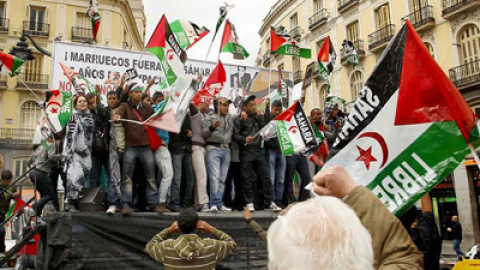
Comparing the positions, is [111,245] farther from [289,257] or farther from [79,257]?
[289,257]

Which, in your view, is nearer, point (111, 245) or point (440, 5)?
point (111, 245)

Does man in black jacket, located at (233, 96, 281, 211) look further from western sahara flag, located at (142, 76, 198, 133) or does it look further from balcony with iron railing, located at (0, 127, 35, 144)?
balcony with iron railing, located at (0, 127, 35, 144)

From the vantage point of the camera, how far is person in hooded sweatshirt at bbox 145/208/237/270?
387 cm

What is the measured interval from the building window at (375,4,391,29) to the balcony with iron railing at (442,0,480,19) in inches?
151

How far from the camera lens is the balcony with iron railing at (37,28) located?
29.4 meters

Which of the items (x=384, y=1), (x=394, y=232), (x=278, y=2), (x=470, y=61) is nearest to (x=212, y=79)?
(x=394, y=232)

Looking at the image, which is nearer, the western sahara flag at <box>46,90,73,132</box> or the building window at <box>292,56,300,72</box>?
the western sahara flag at <box>46,90,73,132</box>

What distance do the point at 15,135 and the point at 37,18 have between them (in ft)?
28.6

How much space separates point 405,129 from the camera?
2.88 metres

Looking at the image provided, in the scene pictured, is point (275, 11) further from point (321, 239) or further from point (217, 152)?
point (321, 239)

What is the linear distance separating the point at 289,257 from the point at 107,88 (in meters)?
9.16

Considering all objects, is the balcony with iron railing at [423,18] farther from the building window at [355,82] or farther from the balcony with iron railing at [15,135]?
the balcony with iron railing at [15,135]

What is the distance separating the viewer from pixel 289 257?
1192mm

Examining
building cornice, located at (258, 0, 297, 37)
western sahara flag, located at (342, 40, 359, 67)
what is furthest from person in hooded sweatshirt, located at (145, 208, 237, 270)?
building cornice, located at (258, 0, 297, 37)
